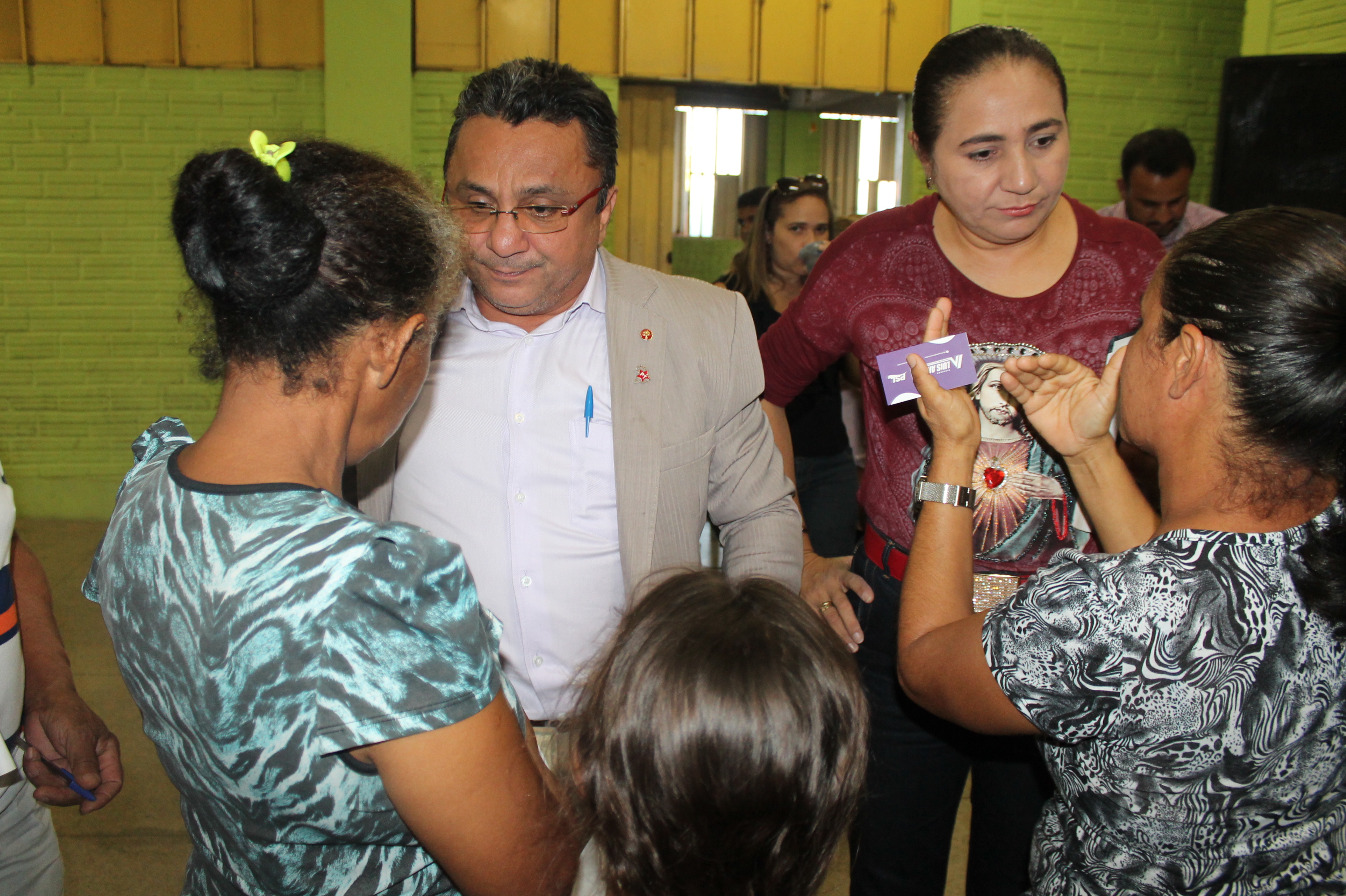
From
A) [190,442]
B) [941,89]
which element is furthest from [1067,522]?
[190,442]

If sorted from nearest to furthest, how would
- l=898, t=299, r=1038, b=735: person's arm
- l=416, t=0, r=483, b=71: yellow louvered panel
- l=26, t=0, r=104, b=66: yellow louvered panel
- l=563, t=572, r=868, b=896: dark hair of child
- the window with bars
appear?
l=563, t=572, r=868, b=896: dark hair of child
l=898, t=299, r=1038, b=735: person's arm
l=26, t=0, r=104, b=66: yellow louvered panel
l=416, t=0, r=483, b=71: yellow louvered panel
the window with bars

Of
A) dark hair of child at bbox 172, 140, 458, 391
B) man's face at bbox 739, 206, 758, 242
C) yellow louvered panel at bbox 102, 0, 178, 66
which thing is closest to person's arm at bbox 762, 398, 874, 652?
dark hair of child at bbox 172, 140, 458, 391

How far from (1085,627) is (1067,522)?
27.2 inches

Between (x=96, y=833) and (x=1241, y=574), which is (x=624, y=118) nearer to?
(x=96, y=833)

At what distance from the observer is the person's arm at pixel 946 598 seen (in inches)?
46.6

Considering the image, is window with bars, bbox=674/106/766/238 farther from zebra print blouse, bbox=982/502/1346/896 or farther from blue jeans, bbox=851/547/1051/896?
zebra print blouse, bbox=982/502/1346/896

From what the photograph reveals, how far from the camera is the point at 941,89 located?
1694 mm

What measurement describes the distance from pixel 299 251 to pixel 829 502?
123 inches

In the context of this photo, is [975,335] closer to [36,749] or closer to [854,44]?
[36,749]

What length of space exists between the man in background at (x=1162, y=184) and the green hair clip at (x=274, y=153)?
13.1 feet

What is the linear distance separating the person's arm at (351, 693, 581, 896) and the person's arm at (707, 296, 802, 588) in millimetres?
860

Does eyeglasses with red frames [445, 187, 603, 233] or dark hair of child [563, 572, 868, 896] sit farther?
eyeglasses with red frames [445, 187, 603, 233]

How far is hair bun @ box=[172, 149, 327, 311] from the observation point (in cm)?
97

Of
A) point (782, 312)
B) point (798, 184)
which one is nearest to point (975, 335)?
point (782, 312)
